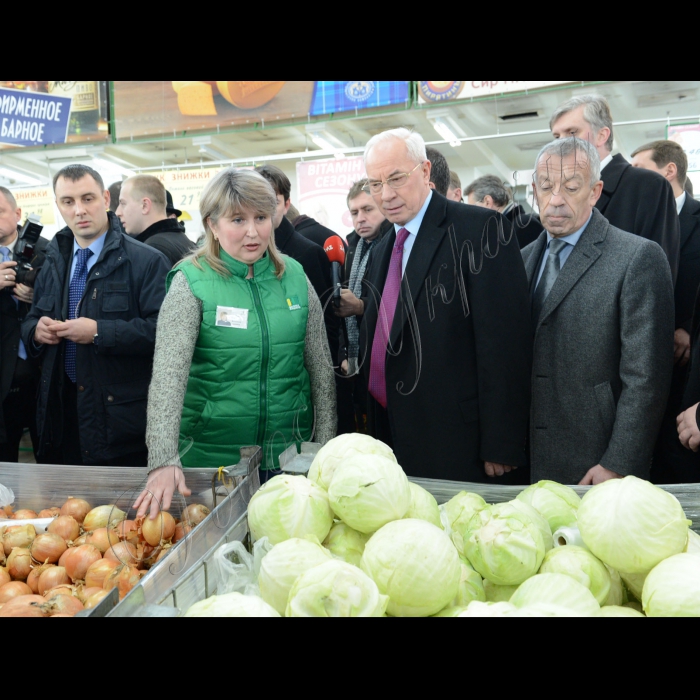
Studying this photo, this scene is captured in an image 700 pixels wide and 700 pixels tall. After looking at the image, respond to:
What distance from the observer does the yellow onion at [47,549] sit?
158 cm

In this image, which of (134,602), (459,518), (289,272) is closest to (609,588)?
(459,518)

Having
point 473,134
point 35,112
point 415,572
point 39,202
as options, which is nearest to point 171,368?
point 415,572

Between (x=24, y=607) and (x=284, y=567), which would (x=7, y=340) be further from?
(x=284, y=567)

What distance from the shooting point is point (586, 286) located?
190cm

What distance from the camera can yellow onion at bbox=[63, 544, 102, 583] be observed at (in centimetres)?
150

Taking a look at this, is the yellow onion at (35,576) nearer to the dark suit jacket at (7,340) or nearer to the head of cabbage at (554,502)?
the head of cabbage at (554,502)

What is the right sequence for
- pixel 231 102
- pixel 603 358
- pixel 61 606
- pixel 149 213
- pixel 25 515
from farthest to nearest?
pixel 231 102
pixel 149 213
pixel 603 358
pixel 25 515
pixel 61 606

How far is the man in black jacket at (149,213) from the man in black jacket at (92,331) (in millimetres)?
571

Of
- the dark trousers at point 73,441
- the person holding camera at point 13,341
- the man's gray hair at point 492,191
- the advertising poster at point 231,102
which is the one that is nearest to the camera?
the dark trousers at point 73,441

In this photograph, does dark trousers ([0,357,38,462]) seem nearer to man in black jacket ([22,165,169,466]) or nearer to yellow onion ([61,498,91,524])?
man in black jacket ([22,165,169,466])

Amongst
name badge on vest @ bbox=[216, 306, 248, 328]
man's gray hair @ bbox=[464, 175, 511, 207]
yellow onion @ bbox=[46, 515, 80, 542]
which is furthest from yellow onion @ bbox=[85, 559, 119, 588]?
man's gray hair @ bbox=[464, 175, 511, 207]

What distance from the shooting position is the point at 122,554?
1.51 meters

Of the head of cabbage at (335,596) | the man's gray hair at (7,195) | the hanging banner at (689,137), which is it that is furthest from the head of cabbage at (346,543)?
the hanging banner at (689,137)

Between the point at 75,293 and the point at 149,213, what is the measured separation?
923mm
